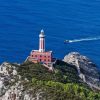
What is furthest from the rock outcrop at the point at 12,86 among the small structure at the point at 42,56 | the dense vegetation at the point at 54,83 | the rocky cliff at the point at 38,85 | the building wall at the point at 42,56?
the building wall at the point at 42,56

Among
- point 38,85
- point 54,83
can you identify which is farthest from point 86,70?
point 38,85

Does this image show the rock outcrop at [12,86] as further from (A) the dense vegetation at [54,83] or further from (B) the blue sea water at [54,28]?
(B) the blue sea water at [54,28]

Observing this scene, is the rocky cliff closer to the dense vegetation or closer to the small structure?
the dense vegetation

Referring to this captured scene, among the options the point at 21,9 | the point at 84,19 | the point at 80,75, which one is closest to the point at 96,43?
the point at 84,19

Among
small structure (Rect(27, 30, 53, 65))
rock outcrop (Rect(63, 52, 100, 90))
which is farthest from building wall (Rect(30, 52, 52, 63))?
rock outcrop (Rect(63, 52, 100, 90))

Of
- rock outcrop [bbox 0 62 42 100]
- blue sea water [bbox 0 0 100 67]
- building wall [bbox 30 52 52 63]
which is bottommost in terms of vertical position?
rock outcrop [bbox 0 62 42 100]

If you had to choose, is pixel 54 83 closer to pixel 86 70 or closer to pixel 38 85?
pixel 38 85
